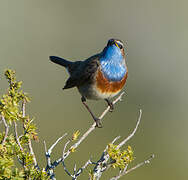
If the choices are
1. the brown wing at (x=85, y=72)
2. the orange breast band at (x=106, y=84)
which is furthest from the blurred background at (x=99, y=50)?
the orange breast band at (x=106, y=84)

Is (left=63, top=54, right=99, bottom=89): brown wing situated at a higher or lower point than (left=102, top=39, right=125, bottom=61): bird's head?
lower

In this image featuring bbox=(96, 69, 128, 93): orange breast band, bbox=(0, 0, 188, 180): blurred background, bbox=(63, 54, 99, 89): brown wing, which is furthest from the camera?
bbox=(0, 0, 188, 180): blurred background

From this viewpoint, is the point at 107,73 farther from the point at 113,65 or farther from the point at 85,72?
the point at 85,72

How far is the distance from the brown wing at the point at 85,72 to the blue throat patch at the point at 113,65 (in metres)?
0.16

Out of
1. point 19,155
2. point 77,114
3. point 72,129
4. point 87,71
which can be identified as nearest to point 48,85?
point 77,114

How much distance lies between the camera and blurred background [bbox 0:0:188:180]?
11.8m

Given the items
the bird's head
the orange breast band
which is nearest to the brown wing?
the orange breast band

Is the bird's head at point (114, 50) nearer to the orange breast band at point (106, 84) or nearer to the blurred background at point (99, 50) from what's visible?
the orange breast band at point (106, 84)

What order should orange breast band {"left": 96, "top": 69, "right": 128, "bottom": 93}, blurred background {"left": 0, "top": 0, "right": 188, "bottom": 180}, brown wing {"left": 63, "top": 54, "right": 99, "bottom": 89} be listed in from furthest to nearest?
blurred background {"left": 0, "top": 0, "right": 188, "bottom": 180}, brown wing {"left": 63, "top": 54, "right": 99, "bottom": 89}, orange breast band {"left": 96, "top": 69, "right": 128, "bottom": 93}

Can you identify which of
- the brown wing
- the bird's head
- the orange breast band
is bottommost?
the orange breast band

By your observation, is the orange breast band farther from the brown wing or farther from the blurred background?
the blurred background

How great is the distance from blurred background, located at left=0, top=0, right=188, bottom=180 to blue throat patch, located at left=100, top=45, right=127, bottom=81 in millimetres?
3987

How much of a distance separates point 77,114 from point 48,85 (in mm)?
2199

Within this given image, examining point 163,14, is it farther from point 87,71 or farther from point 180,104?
point 87,71
